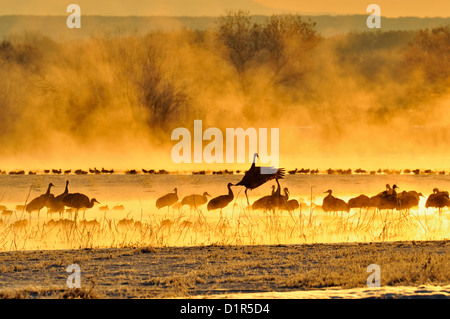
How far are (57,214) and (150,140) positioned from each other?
23.6m

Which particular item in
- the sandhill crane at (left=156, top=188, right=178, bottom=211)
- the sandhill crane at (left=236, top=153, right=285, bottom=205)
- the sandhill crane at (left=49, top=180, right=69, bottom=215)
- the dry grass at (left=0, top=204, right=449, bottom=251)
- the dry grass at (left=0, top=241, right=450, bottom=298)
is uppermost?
the sandhill crane at (left=236, top=153, right=285, bottom=205)

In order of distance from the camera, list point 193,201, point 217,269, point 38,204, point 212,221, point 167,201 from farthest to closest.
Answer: point 193,201, point 167,201, point 38,204, point 212,221, point 217,269

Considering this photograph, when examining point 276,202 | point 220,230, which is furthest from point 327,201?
point 220,230

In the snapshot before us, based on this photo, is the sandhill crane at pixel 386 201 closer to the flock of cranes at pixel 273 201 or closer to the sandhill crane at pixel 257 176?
the flock of cranes at pixel 273 201

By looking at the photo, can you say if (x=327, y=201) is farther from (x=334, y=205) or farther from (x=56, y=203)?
(x=56, y=203)

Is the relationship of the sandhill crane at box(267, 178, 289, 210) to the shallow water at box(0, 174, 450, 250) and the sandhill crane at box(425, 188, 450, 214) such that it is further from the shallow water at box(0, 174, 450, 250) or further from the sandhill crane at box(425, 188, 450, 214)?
the sandhill crane at box(425, 188, 450, 214)

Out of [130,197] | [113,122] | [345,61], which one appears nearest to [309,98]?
[345,61]

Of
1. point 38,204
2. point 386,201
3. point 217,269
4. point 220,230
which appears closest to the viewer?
point 217,269

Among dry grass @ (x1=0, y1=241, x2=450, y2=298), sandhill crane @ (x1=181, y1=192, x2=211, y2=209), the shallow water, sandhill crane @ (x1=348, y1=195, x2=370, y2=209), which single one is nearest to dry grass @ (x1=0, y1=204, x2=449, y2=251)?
the shallow water

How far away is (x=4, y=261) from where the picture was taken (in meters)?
12.5

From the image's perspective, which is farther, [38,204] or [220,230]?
[38,204]

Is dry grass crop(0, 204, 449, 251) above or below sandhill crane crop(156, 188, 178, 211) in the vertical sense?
below

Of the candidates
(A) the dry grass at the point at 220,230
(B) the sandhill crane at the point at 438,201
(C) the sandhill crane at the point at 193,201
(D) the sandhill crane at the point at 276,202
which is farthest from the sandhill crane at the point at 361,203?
(C) the sandhill crane at the point at 193,201
